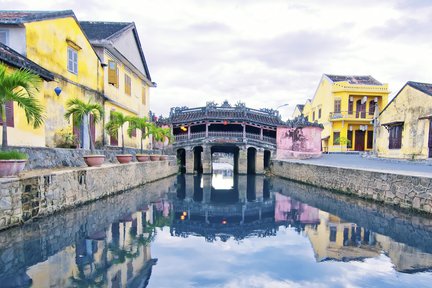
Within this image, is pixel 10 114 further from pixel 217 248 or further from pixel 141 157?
pixel 141 157

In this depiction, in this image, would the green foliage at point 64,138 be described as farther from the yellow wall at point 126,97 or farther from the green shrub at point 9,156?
the green shrub at point 9,156

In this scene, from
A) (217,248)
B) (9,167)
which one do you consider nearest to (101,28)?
(9,167)

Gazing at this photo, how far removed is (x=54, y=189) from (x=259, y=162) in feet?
64.0

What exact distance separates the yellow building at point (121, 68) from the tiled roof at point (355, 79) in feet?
66.5

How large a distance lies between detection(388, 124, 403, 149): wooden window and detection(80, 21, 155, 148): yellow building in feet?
57.4

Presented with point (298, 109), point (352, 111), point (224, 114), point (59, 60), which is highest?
point (298, 109)

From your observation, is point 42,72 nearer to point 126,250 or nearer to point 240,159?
point 126,250

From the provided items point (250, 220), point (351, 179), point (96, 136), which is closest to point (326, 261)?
point (250, 220)

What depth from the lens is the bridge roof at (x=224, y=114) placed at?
25416mm

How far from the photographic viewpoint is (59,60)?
11.5m

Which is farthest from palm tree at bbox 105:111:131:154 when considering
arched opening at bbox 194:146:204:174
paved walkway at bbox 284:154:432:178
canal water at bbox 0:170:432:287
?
arched opening at bbox 194:146:204:174

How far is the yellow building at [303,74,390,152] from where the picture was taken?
28719 millimetres

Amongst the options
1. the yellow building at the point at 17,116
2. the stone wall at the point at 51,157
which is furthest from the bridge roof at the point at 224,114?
the yellow building at the point at 17,116

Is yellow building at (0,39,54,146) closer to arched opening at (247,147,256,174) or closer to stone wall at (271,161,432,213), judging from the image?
stone wall at (271,161,432,213)
